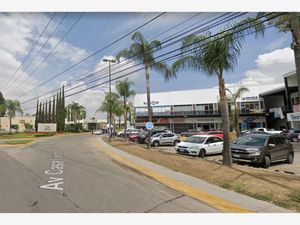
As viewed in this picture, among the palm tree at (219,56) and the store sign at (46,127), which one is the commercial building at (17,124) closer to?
the store sign at (46,127)

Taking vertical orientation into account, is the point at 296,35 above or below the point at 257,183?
above

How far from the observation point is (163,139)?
80.9 ft

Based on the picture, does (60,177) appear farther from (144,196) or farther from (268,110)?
(268,110)

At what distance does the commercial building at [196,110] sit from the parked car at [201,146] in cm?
3423

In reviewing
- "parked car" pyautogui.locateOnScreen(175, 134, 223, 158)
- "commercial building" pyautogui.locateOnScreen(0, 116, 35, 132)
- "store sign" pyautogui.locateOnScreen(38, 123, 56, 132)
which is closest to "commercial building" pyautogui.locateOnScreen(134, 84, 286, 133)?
"store sign" pyautogui.locateOnScreen(38, 123, 56, 132)

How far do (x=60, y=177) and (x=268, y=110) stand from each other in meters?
48.8

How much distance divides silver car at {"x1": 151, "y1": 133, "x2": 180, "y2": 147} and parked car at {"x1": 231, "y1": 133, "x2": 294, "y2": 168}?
1182 centimetres

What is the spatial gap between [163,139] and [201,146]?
30.5 feet

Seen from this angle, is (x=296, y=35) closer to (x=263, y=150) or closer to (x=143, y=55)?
(x=263, y=150)

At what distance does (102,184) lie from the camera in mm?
7688

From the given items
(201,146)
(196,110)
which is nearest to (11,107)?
(196,110)

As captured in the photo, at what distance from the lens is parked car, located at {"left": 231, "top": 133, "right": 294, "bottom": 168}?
1159 cm

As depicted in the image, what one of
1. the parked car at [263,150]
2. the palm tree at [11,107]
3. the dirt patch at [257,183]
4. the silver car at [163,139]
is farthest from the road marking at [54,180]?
the palm tree at [11,107]

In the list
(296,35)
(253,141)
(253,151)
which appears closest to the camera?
(296,35)
